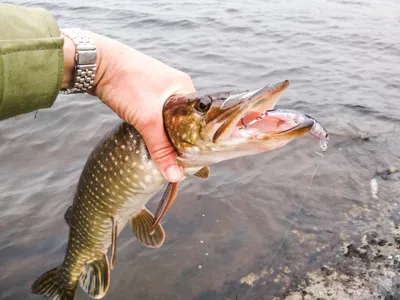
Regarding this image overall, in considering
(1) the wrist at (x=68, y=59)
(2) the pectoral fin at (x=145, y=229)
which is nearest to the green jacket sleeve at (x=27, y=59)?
(1) the wrist at (x=68, y=59)

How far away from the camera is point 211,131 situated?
1.74 meters

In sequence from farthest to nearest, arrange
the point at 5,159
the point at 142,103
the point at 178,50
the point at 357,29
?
the point at 357,29, the point at 178,50, the point at 5,159, the point at 142,103

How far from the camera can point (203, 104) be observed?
69.1 inches

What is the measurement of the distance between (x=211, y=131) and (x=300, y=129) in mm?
378

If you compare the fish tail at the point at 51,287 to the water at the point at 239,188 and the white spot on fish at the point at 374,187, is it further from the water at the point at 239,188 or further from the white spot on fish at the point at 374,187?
the white spot on fish at the point at 374,187

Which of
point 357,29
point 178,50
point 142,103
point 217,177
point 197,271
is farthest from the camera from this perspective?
point 357,29

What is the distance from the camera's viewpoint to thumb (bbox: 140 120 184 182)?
6.31 feet

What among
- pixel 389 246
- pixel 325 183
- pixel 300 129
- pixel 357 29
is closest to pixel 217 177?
pixel 325 183

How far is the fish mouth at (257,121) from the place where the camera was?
1.56 metres

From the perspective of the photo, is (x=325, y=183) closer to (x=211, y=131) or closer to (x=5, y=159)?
(x=211, y=131)

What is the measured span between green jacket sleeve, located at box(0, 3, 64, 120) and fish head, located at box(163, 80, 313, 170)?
533mm

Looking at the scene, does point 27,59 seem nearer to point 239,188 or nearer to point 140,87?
point 140,87

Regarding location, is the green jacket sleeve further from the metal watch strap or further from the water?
the water

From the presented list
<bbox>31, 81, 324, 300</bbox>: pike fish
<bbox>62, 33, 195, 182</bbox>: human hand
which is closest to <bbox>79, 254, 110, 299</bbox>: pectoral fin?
<bbox>31, 81, 324, 300</bbox>: pike fish
